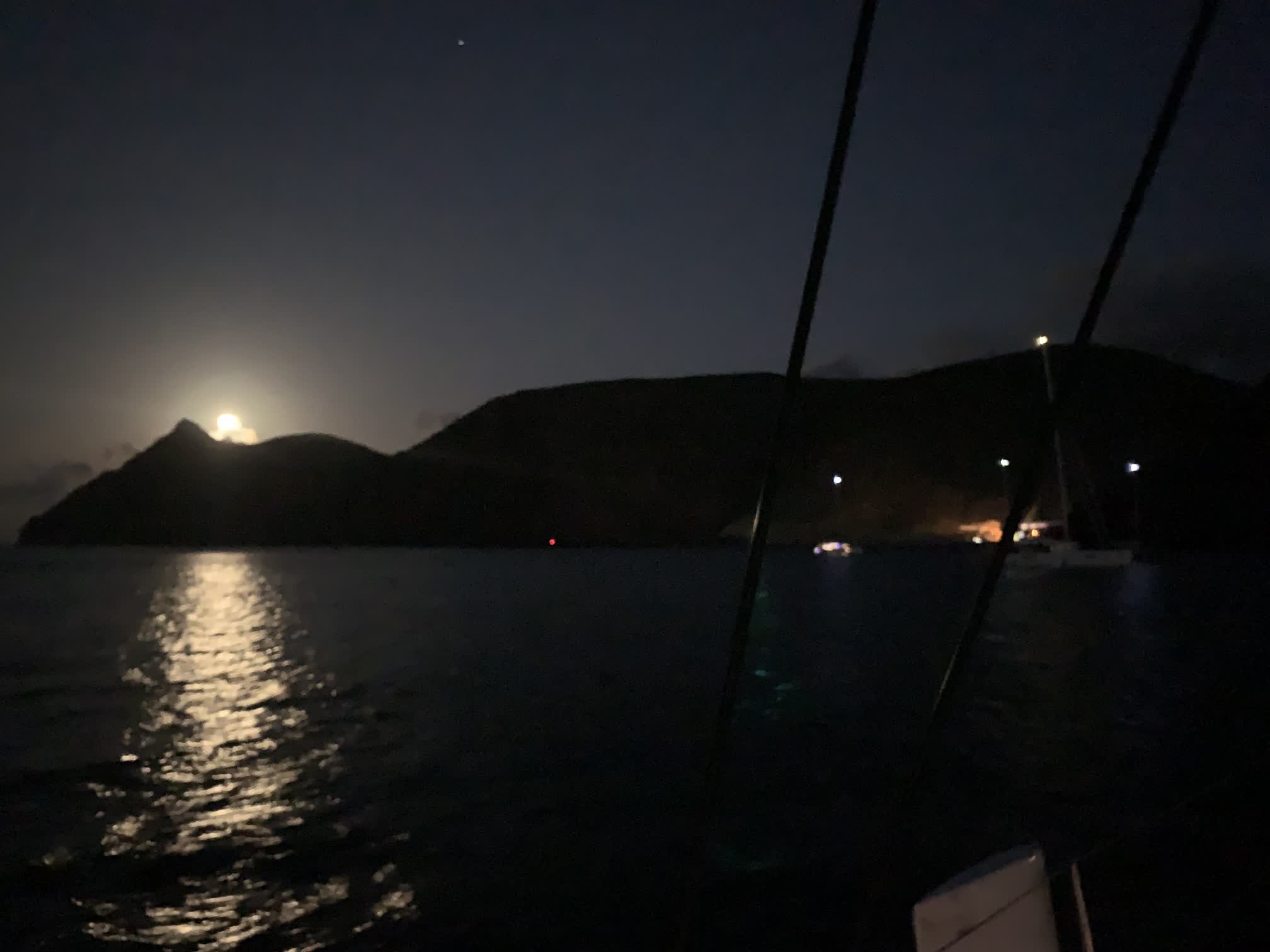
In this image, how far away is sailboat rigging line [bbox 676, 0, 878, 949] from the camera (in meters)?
2.06

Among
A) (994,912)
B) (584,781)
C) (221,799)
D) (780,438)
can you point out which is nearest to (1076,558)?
(584,781)

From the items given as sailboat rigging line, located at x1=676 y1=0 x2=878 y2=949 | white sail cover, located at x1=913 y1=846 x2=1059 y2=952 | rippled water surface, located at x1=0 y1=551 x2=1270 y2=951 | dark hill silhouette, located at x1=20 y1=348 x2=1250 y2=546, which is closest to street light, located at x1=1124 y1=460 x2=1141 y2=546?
dark hill silhouette, located at x1=20 y1=348 x2=1250 y2=546

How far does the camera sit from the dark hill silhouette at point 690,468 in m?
144

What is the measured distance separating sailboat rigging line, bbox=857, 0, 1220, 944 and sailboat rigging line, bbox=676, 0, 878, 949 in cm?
46

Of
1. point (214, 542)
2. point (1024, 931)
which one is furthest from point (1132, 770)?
point (214, 542)

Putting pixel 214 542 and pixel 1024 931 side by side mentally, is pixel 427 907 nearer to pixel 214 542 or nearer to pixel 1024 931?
pixel 1024 931

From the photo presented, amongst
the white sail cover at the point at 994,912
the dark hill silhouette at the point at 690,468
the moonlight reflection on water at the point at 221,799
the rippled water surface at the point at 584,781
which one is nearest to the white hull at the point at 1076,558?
the rippled water surface at the point at 584,781

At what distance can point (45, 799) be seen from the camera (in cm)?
1113

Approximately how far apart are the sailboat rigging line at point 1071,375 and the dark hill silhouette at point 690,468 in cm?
13285

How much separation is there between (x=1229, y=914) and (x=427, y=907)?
18.5ft

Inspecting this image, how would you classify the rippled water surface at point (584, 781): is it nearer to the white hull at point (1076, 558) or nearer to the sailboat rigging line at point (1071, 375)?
the sailboat rigging line at point (1071, 375)

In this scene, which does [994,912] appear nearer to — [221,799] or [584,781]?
[584,781]

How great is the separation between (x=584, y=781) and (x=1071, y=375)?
32.7 feet

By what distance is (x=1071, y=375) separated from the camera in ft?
7.57
